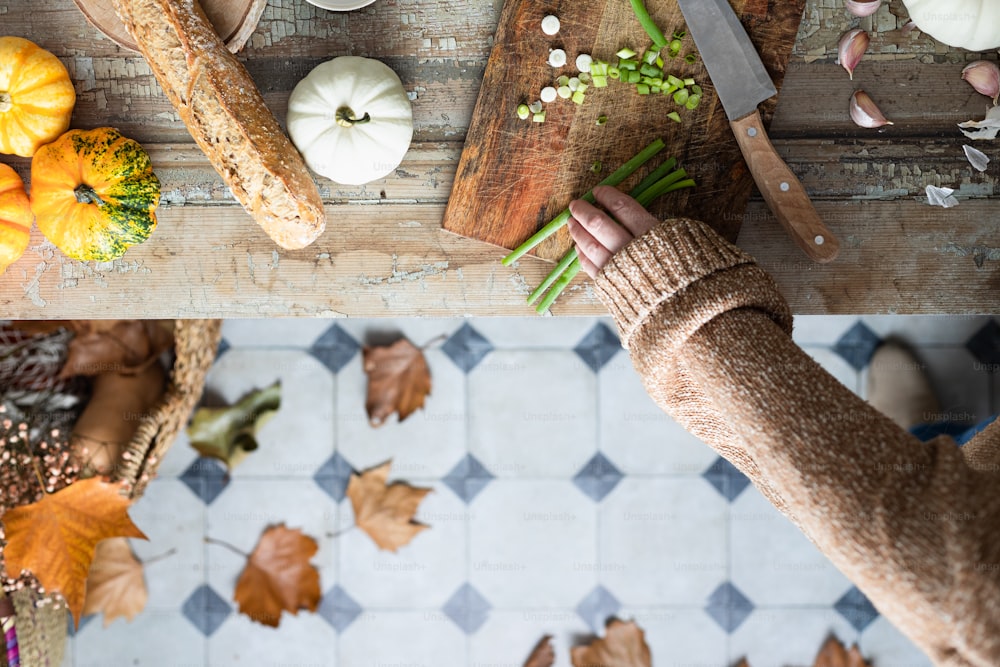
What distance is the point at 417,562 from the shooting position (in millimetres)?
1614

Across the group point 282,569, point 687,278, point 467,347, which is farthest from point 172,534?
point 687,278

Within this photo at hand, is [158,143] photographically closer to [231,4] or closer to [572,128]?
[231,4]

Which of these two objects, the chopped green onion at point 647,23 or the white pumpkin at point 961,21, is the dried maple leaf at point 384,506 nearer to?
the chopped green onion at point 647,23

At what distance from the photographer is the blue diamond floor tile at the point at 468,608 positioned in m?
1.62

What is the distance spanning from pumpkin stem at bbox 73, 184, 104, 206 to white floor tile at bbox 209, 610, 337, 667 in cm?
103

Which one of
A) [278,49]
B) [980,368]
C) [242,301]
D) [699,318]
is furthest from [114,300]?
[980,368]

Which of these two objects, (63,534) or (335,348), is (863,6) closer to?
(335,348)

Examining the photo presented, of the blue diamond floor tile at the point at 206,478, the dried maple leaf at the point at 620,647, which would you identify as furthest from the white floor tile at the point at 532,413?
the blue diamond floor tile at the point at 206,478

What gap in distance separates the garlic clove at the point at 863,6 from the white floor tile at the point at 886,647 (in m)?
1.30

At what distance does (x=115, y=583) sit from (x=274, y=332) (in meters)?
0.67

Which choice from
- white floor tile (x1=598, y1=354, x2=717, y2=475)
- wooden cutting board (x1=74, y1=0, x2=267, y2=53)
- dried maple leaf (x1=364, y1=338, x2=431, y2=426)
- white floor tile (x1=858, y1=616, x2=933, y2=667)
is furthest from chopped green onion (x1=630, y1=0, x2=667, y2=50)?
white floor tile (x1=858, y1=616, x2=933, y2=667)

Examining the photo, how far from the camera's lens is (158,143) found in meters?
1.16

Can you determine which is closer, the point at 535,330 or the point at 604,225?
the point at 604,225

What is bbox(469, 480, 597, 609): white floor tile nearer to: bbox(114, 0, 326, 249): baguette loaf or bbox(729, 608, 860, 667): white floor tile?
bbox(729, 608, 860, 667): white floor tile
